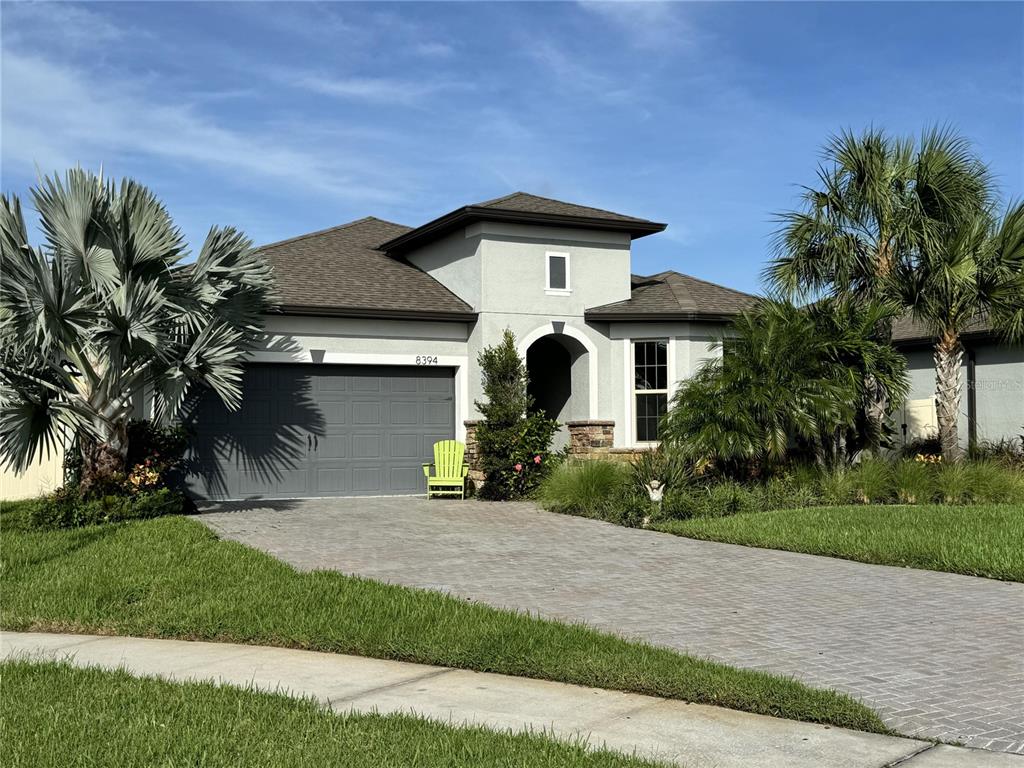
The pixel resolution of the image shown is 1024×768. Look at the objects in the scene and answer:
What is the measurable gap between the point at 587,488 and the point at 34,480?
33.8 feet

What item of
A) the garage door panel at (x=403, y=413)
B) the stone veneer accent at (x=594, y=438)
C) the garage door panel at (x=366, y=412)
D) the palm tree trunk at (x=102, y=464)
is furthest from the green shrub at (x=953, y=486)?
the palm tree trunk at (x=102, y=464)

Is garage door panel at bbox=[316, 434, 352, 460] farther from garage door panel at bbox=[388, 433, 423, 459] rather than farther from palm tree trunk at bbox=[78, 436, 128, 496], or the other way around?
palm tree trunk at bbox=[78, 436, 128, 496]

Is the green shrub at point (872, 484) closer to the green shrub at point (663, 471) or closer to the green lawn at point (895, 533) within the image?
the green lawn at point (895, 533)

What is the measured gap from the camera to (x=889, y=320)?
17953 mm

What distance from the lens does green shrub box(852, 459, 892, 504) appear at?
1614 centimetres

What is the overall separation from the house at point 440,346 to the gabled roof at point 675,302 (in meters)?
0.05

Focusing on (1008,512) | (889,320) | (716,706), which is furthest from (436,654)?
(889,320)

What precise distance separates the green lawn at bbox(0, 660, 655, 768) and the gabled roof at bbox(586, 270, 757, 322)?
14504 millimetres

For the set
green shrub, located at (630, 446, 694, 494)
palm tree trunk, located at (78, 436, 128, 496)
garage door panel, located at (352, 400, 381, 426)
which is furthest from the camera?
garage door panel, located at (352, 400, 381, 426)

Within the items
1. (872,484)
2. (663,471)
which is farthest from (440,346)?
(872,484)

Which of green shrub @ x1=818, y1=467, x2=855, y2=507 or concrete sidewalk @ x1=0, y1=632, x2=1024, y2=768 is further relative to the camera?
green shrub @ x1=818, y1=467, x2=855, y2=507

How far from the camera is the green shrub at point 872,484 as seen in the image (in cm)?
1614

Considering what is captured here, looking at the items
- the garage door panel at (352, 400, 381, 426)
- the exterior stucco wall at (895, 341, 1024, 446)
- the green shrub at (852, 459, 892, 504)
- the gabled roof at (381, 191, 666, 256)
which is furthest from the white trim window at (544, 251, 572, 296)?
the exterior stucco wall at (895, 341, 1024, 446)

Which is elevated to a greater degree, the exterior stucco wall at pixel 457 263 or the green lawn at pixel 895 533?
the exterior stucco wall at pixel 457 263
